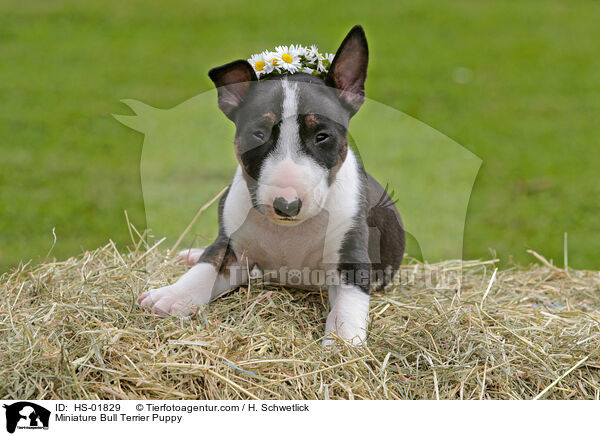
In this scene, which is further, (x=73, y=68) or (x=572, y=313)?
(x=73, y=68)

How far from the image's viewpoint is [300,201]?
9.23 ft

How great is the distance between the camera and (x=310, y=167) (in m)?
2.89

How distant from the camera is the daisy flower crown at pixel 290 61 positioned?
10.4ft

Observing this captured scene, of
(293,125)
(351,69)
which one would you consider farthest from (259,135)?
(351,69)

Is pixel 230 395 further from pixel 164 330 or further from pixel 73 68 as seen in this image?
pixel 73 68

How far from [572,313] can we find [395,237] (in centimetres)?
99

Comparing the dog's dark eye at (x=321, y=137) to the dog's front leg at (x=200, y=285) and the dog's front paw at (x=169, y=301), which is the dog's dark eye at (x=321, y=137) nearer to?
the dog's front leg at (x=200, y=285)

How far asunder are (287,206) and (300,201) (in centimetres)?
6

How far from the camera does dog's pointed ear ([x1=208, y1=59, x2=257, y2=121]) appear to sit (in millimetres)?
3035

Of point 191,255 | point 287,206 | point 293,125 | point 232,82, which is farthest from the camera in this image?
Result: point 191,255

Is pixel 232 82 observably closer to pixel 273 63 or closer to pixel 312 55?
pixel 273 63

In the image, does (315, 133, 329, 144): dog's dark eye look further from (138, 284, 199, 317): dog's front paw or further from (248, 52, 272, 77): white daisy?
(138, 284, 199, 317): dog's front paw

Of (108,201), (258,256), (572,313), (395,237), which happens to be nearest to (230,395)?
(258,256)
